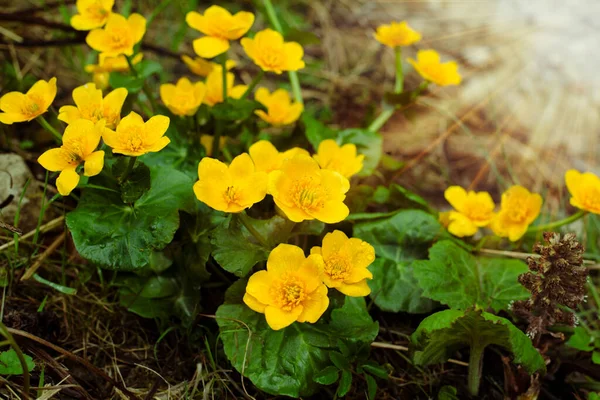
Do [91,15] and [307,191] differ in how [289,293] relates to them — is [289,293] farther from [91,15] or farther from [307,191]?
[91,15]

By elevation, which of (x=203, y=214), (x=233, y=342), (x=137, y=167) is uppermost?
(x=137, y=167)

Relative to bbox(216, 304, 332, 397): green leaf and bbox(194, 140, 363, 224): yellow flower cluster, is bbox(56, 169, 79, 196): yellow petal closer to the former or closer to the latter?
bbox(194, 140, 363, 224): yellow flower cluster

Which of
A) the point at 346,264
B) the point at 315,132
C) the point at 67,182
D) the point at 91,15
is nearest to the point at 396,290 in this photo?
the point at 346,264

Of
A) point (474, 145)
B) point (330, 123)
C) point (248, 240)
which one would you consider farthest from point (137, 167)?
point (474, 145)

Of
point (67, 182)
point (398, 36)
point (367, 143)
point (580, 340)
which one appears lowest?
point (580, 340)

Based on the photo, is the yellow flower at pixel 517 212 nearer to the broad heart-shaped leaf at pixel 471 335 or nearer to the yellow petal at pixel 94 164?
the broad heart-shaped leaf at pixel 471 335

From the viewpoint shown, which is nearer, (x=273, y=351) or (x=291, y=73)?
(x=273, y=351)

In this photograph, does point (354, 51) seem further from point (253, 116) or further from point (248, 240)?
point (248, 240)
